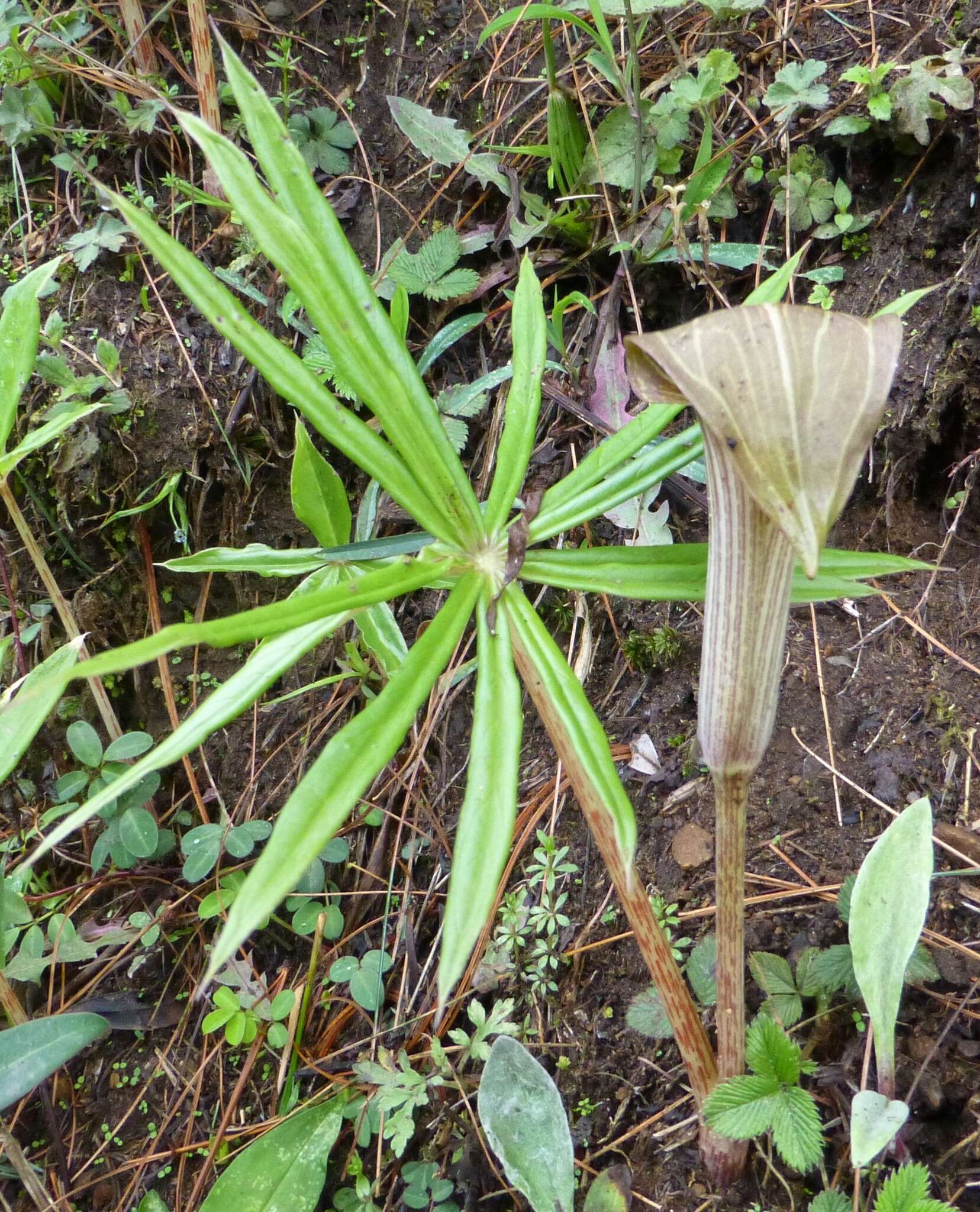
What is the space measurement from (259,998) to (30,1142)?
613mm

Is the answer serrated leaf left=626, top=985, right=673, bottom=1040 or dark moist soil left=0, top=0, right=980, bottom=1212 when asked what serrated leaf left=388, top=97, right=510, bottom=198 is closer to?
dark moist soil left=0, top=0, right=980, bottom=1212

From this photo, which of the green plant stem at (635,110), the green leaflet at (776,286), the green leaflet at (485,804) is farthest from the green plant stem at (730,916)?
the green plant stem at (635,110)

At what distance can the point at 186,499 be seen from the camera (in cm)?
217

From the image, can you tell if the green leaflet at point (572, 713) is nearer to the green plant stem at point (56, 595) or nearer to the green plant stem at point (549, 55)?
the green plant stem at point (56, 595)

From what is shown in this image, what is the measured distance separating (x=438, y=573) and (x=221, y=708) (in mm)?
295

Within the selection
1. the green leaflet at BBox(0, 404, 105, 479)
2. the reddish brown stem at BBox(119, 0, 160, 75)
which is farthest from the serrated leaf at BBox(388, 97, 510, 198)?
the green leaflet at BBox(0, 404, 105, 479)

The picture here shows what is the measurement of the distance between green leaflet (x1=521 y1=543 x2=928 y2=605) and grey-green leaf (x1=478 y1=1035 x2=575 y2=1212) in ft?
2.65

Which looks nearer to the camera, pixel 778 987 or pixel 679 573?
pixel 679 573

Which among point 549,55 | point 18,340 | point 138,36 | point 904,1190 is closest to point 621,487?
point 904,1190

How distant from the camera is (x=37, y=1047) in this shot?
57.4 inches

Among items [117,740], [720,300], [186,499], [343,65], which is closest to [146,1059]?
[117,740]

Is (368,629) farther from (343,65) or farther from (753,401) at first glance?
(343,65)

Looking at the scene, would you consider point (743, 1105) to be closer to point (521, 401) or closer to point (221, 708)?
point (221, 708)

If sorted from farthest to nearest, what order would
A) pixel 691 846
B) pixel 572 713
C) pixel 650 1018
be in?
1. pixel 691 846
2. pixel 650 1018
3. pixel 572 713
